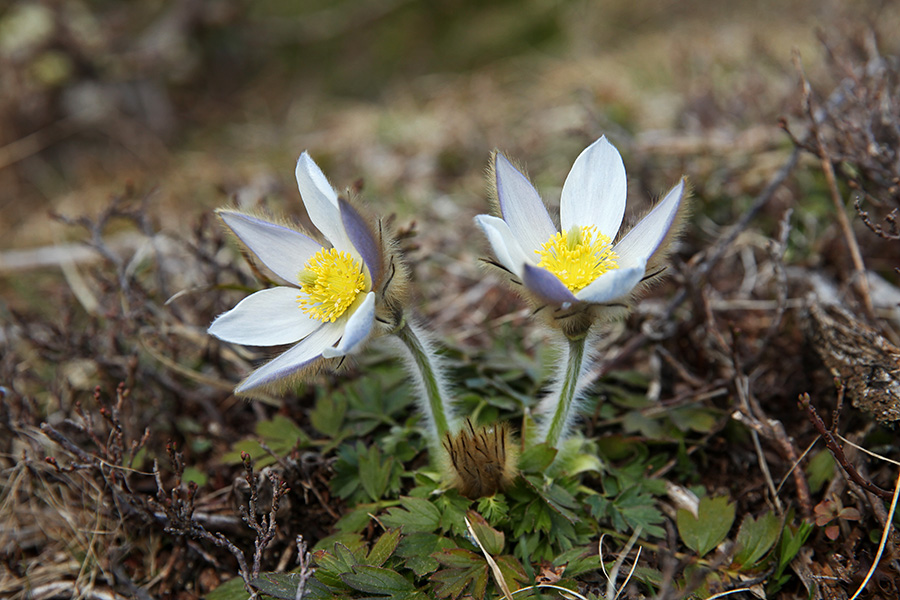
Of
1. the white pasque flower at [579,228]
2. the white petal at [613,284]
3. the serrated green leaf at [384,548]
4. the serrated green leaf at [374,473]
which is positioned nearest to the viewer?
the white petal at [613,284]

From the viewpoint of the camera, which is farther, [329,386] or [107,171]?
[107,171]

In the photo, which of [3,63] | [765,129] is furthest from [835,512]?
[3,63]

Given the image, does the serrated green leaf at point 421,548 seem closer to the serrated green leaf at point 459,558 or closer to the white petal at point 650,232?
the serrated green leaf at point 459,558

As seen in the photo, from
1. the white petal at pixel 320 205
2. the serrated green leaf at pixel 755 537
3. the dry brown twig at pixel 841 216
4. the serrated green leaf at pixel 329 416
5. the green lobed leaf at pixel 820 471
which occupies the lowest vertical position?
the serrated green leaf at pixel 755 537

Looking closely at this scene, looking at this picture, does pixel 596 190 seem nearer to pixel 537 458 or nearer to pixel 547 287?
pixel 547 287

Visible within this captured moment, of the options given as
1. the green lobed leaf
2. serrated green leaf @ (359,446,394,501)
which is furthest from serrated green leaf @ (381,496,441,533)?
the green lobed leaf

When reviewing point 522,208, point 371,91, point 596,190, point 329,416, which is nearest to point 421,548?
point 329,416

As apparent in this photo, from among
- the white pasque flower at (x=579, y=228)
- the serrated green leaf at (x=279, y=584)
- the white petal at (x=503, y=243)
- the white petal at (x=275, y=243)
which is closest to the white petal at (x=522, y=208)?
the white pasque flower at (x=579, y=228)

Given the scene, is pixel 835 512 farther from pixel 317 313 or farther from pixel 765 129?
pixel 765 129
